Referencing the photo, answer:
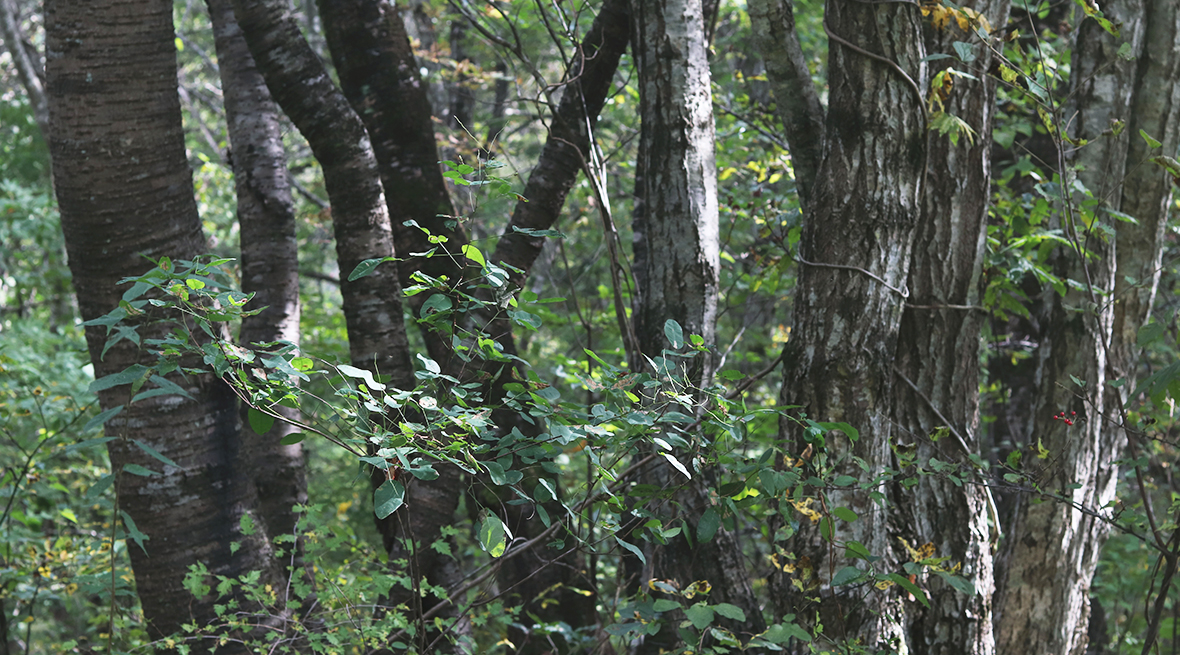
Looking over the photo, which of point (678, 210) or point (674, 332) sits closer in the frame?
point (674, 332)

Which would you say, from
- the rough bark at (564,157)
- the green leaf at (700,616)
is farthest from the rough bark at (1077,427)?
the green leaf at (700,616)

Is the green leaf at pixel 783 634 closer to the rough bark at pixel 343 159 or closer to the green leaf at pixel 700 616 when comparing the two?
the green leaf at pixel 700 616

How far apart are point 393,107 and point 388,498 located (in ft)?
7.66

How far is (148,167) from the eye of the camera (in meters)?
2.63

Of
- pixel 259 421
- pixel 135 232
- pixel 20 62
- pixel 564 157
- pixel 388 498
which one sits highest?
pixel 20 62

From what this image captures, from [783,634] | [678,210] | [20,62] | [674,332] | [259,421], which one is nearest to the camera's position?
[259,421]

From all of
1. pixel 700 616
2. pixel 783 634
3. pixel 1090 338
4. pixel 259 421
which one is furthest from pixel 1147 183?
pixel 259 421

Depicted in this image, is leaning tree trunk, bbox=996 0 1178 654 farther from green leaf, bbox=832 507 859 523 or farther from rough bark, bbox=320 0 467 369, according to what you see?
rough bark, bbox=320 0 467 369

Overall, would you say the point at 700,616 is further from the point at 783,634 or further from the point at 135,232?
the point at 135,232

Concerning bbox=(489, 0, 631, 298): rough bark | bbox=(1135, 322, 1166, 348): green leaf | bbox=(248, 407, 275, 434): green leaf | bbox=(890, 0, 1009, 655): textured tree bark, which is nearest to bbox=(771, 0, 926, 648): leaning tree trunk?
bbox=(890, 0, 1009, 655): textured tree bark

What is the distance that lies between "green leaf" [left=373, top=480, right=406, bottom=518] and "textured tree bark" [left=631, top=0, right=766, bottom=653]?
4.45ft

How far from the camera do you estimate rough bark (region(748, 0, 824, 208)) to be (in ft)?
→ 9.51

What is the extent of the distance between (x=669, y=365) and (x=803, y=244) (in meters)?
0.94

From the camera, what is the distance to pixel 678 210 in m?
2.75
